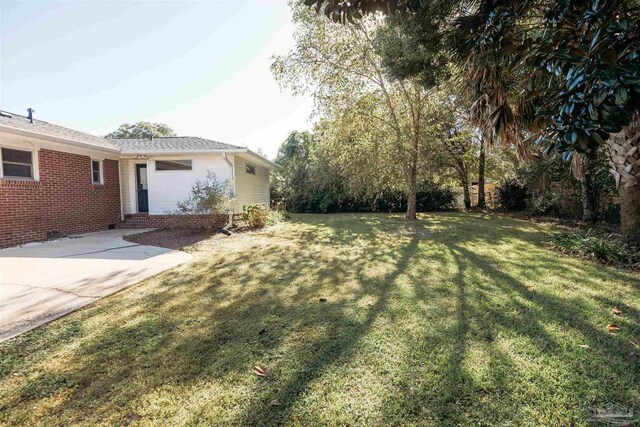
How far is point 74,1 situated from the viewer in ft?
23.0

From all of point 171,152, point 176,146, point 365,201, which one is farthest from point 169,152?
point 365,201

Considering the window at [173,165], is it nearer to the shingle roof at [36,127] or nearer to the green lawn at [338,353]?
the shingle roof at [36,127]

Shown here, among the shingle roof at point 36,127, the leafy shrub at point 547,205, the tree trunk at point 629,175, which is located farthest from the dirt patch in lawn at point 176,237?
the leafy shrub at point 547,205

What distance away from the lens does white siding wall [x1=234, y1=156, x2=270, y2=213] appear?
457 inches

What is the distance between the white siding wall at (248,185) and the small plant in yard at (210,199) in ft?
3.85

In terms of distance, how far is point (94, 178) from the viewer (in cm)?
1038

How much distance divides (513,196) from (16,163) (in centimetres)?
2085

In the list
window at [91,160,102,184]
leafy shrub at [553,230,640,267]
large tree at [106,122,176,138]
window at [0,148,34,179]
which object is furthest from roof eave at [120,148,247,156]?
large tree at [106,122,176,138]

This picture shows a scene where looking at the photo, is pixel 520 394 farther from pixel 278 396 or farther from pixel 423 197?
pixel 423 197

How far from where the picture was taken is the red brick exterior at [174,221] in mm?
10266

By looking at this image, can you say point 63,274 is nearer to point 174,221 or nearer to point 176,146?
point 174,221

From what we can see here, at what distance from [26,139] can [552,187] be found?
736 inches

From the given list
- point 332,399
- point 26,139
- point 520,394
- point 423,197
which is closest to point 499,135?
point 520,394

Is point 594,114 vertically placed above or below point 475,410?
above
